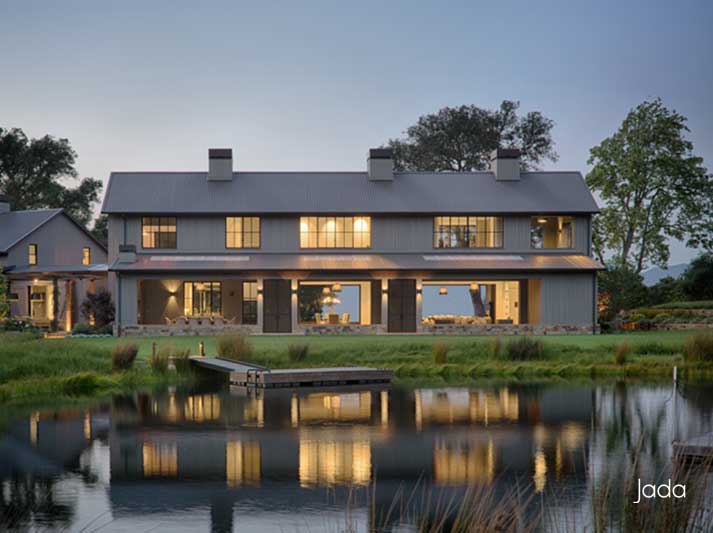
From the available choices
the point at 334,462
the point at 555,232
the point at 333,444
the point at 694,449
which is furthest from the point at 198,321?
the point at 694,449

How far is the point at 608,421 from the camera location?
1611 cm

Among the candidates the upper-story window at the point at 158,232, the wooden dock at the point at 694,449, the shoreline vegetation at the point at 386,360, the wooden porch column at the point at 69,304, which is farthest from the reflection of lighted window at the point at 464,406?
the wooden porch column at the point at 69,304

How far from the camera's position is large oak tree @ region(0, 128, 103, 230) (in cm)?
5728

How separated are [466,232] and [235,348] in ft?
48.7

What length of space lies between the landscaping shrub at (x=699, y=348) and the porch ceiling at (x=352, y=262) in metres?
11.2

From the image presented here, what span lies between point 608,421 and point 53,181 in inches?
1965

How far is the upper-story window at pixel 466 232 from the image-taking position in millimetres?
36875

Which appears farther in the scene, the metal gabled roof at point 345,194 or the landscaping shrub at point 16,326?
the metal gabled roof at point 345,194

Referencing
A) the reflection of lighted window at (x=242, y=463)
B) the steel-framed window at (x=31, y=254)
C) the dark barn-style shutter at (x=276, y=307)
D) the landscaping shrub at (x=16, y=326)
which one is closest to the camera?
the reflection of lighted window at (x=242, y=463)

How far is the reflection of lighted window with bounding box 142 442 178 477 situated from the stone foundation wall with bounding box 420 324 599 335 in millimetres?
21398

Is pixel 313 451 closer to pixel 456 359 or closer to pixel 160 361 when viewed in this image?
pixel 160 361

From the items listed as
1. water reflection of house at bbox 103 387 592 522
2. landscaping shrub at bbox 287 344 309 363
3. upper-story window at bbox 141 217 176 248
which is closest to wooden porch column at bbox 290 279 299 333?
upper-story window at bbox 141 217 176 248

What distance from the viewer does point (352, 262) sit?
35094mm

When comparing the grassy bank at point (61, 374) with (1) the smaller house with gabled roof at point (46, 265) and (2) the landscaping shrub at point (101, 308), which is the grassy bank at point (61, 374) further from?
(1) the smaller house with gabled roof at point (46, 265)
